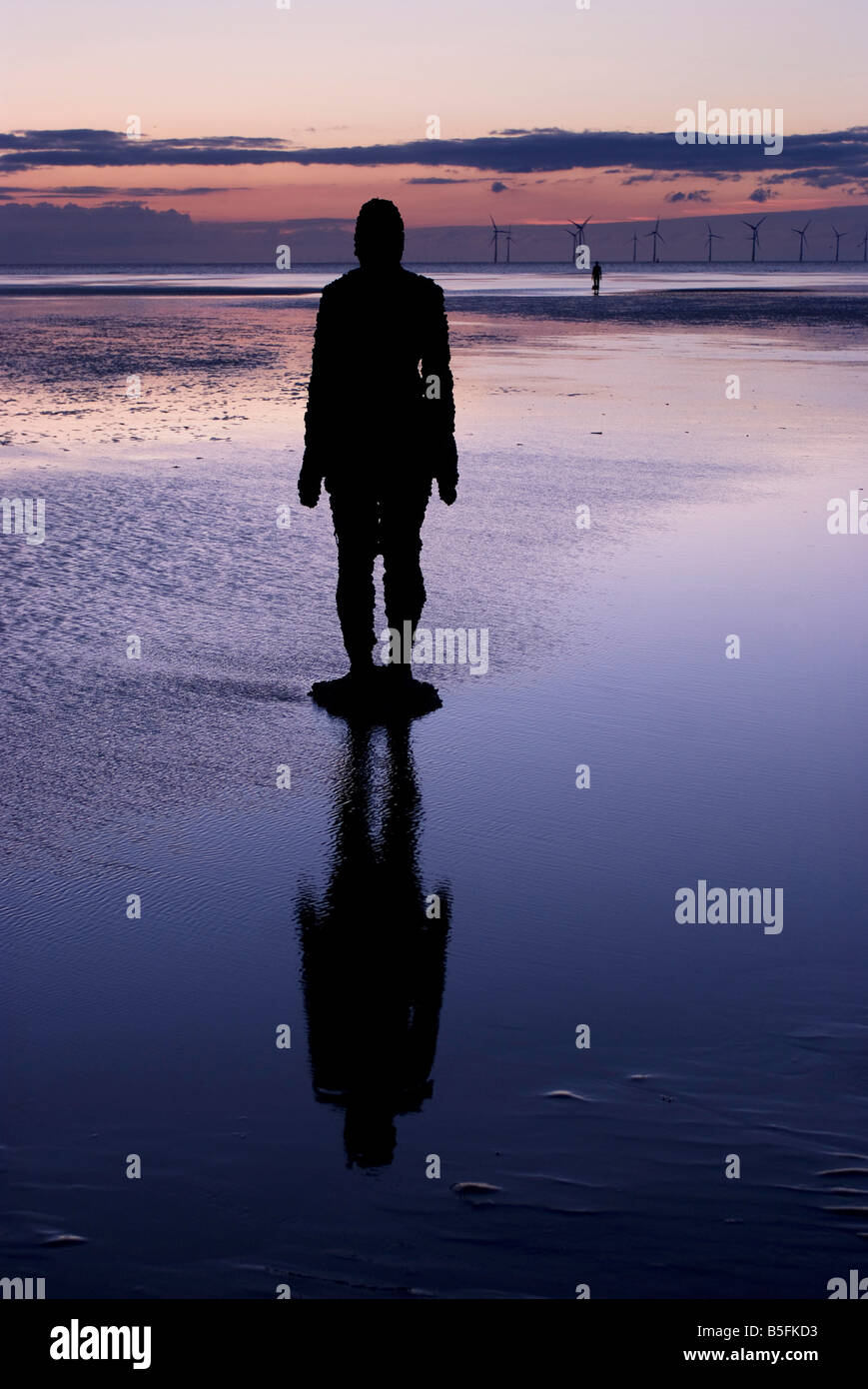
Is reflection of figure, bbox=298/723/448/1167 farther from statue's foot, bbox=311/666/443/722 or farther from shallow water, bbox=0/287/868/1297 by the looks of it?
statue's foot, bbox=311/666/443/722

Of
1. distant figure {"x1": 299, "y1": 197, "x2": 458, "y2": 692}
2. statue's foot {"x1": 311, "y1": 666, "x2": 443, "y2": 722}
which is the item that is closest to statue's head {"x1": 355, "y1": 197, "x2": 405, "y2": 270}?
distant figure {"x1": 299, "y1": 197, "x2": 458, "y2": 692}

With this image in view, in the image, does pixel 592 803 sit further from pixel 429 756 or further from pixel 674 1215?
pixel 674 1215

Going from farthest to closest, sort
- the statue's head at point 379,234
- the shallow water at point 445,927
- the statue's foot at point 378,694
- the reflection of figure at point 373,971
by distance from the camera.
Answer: the statue's head at point 379,234, the statue's foot at point 378,694, the reflection of figure at point 373,971, the shallow water at point 445,927

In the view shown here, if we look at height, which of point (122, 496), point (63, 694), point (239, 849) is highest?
point (122, 496)

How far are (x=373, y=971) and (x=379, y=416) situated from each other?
3.55 m

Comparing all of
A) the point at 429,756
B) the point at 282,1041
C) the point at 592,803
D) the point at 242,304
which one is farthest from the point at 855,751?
the point at 242,304

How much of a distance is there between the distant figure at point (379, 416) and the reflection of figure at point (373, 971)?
5.48 ft

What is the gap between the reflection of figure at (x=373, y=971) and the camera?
351cm

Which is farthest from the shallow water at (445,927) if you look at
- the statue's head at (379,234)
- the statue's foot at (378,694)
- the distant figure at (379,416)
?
the statue's head at (379,234)

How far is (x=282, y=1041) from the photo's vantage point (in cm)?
377

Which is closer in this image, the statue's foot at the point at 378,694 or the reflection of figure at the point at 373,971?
the reflection of figure at the point at 373,971

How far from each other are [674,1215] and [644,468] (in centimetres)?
1147

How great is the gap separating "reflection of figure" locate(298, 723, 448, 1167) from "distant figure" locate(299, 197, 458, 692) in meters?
1.67

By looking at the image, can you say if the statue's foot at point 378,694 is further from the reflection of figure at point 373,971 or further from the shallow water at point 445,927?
the reflection of figure at point 373,971
